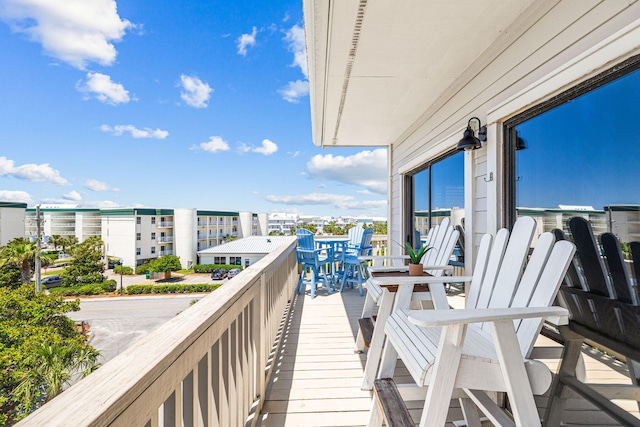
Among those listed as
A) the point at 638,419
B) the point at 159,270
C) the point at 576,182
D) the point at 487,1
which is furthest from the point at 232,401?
the point at 159,270

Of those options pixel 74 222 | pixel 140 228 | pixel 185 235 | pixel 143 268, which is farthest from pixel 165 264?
pixel 74 222

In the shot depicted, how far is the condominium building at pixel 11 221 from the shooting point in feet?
61.5

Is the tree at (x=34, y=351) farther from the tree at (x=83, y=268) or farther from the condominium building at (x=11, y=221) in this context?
the tree at (x=83, y=268)

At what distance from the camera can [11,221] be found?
64.9 ft

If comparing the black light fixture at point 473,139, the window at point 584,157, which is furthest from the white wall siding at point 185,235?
the window at point 584,157

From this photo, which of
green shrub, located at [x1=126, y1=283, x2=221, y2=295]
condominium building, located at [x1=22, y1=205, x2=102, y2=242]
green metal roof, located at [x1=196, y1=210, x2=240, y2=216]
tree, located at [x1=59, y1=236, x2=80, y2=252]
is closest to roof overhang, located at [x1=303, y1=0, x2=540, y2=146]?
green shrub, located at [x1=126, y1=283, x2=221, y2=295]

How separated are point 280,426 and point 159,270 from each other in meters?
28.5

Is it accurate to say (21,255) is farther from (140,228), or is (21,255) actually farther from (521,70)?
(521,70)

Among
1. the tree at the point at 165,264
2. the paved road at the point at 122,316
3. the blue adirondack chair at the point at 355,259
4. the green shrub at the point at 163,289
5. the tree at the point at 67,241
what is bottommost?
the paved road at the point at 122,316

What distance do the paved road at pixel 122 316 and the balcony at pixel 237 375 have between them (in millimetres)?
13034

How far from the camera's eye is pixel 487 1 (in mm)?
1895

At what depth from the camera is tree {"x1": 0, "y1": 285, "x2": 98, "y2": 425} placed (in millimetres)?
10453

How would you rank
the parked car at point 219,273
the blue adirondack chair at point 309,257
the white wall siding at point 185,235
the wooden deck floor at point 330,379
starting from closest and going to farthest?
the wooden deck floor at point 330,379 → the blue adirondack chair at point 309,257 → the parked car at point 219,273 → the white wall siding at point 185,235

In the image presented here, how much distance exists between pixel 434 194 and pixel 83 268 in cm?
2737
